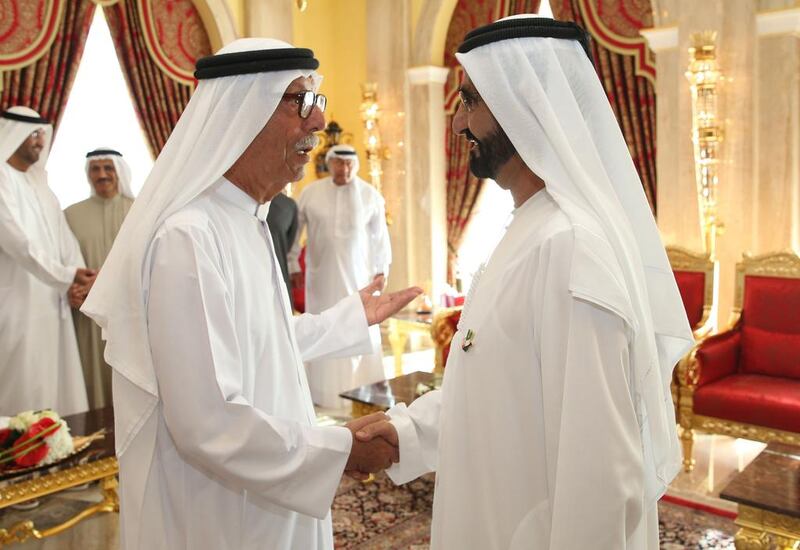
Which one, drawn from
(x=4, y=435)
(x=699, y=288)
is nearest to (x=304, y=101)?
(x=4, y=435)

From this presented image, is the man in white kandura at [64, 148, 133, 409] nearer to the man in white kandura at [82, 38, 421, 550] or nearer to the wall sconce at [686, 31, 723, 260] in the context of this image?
the man in white kandura at [82, 38, 421, 550]

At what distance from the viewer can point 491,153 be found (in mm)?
1609

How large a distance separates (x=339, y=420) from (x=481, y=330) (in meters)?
4.20

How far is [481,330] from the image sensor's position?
1.47 m

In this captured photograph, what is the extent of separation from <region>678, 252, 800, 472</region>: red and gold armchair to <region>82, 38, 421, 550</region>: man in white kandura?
284 centimetres

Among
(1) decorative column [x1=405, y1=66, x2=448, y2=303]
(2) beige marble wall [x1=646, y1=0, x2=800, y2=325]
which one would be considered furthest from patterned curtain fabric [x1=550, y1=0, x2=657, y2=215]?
(1) decorative column [x1=405, y1=66, x2=448, y2=303]

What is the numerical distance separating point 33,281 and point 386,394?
213 cm

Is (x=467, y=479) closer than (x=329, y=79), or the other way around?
(x=467, y=479)

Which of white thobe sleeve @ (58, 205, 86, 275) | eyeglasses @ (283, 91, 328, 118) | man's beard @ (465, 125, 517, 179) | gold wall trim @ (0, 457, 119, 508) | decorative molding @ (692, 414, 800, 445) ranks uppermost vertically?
eyeglasses @ (283, 91, 328, 118)

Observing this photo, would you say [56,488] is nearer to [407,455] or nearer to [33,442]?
[33,442]

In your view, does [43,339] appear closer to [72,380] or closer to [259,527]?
[72,380]

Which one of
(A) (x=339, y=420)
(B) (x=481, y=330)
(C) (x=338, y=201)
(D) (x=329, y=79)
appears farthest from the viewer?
(D) (x=329, y=79)

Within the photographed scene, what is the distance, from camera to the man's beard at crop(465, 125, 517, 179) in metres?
1.58

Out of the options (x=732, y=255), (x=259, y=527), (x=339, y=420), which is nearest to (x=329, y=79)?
(x=339, y=420)
